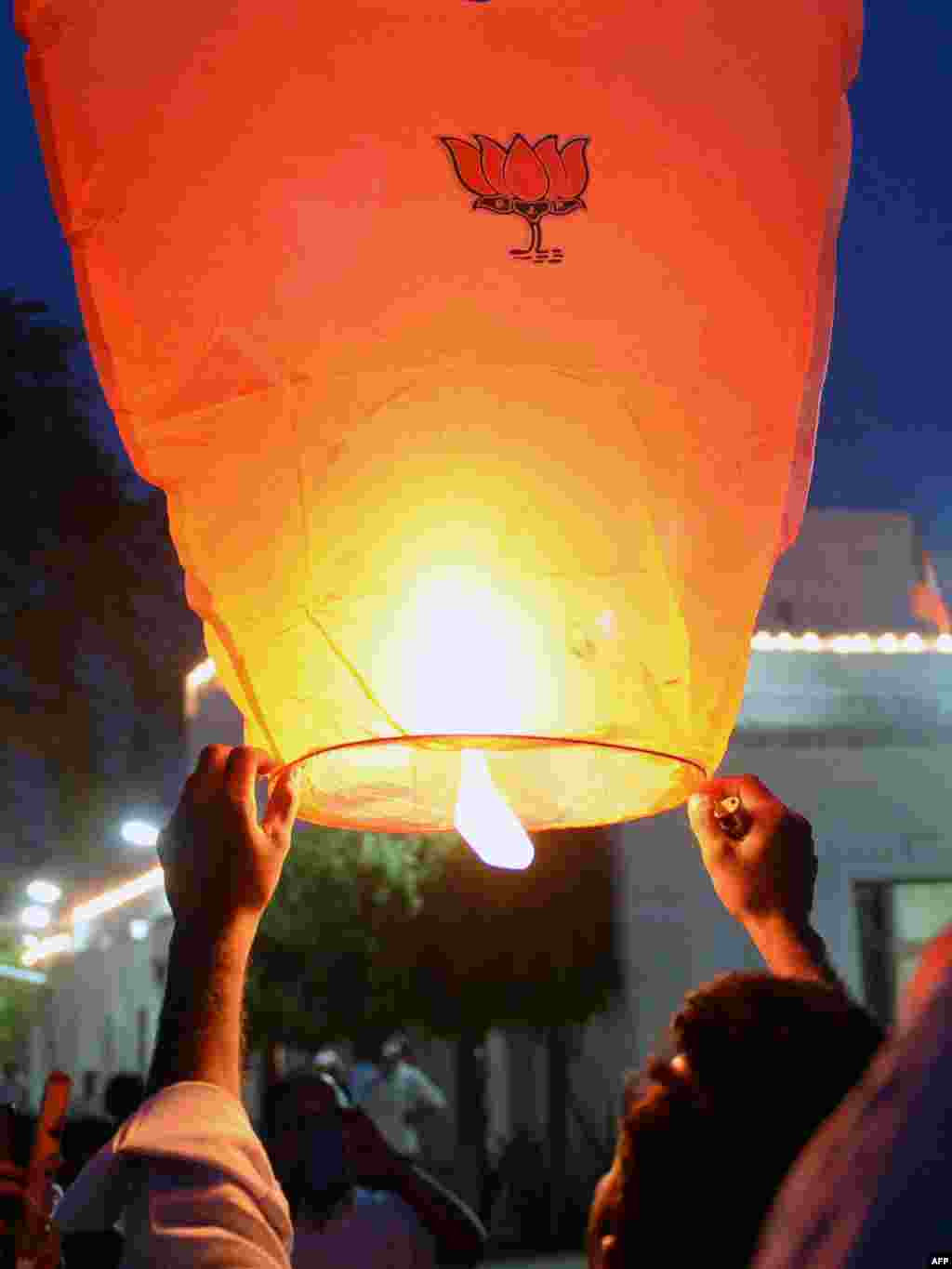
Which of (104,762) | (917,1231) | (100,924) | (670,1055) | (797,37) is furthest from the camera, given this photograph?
(100,924)

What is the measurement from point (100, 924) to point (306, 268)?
29.2 metres

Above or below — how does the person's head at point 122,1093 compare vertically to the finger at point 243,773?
below

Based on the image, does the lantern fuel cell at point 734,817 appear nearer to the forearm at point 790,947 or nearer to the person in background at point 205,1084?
the forearm at point 790,947

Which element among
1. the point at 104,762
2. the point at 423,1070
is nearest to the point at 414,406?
the point at 423,1070

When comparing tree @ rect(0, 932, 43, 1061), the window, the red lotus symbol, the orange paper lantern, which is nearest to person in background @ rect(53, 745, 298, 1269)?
the orange paper lantern

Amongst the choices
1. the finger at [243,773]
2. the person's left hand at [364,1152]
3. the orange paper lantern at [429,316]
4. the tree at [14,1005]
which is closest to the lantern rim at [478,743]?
the orange paper lantern at [429,316]

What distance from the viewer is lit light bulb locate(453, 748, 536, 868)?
2266 millimetres

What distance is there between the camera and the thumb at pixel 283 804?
6.63 ft

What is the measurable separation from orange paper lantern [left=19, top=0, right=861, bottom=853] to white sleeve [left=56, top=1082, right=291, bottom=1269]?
0.65 meters

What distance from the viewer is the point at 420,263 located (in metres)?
2.14

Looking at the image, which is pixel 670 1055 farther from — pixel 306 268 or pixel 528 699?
pixel 306 268

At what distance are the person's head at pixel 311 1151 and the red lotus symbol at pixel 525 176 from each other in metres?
3.15

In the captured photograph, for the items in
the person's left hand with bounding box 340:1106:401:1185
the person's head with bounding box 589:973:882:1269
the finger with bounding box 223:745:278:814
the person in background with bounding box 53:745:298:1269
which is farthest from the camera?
the person's left hand with bounding box 340:1106:401:1185

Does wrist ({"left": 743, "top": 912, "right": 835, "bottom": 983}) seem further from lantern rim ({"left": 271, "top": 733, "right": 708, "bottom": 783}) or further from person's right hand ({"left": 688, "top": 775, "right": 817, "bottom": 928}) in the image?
lantern rim ({"left": 271, "top": 733, "right": 708, "bottom": 783})
